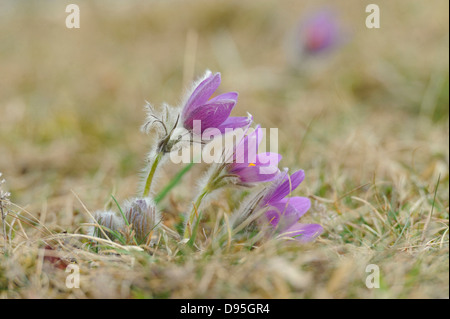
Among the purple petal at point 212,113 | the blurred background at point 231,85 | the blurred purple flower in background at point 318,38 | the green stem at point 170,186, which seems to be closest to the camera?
→ the purple petal at point 212,113

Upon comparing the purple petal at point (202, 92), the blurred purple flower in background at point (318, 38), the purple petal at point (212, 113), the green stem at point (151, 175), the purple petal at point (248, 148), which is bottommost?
the green stem at point (151, 175)

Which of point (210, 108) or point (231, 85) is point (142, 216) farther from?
point (231, 85)

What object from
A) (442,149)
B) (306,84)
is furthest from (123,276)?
(306,84)

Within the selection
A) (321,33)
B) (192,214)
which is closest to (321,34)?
(321,33)

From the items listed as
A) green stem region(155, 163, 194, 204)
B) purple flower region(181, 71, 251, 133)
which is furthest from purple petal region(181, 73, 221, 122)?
green stem region(155, 163, 194, 204)

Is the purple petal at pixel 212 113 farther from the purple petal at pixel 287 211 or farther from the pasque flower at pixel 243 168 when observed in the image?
the purple petal at pixel 287 211

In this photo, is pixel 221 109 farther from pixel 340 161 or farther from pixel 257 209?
pixel 340 161

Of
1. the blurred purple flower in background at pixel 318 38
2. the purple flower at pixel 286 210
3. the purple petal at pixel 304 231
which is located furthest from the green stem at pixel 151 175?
the blurred purple flower in background at pixel 318 38
